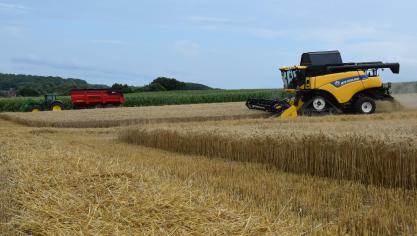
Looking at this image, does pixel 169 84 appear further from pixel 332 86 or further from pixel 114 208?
pixel 114 208

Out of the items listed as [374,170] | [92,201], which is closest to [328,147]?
[374,170]

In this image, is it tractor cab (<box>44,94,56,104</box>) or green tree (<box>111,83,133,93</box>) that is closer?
tractor cab (<box>44,94,56,104</box>)

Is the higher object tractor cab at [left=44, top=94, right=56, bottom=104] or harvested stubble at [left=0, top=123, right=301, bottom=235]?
tractor cab at [left=44, top=94, right=56, bottom=104]

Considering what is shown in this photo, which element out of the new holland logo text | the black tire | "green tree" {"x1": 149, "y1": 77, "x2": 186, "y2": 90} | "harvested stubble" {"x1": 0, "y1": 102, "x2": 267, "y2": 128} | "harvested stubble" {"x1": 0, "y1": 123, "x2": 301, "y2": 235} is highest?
"green tree" {"x1": 149, "y1": 77, "x2": 186, "y2": 90}

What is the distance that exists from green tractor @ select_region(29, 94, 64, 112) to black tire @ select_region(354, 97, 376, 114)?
22145 mm

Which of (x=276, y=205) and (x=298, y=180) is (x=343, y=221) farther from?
(x=298, y=180)

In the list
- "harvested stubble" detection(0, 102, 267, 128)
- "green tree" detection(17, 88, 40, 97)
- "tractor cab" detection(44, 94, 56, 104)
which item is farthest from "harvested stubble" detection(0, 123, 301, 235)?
"green tree" detection(17, 88, 40, 97)

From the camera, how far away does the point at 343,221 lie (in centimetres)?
519

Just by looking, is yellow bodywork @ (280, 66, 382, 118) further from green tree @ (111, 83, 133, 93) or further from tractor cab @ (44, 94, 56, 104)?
green tree @ (111, 83, 133, 93)

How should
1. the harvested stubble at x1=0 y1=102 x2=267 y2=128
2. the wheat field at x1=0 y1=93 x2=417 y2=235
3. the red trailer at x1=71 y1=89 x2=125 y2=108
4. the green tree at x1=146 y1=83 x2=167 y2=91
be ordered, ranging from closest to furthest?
the wheat field at x1=0 y1=93 x2=417 y2=235
the harvested stubble at x1=0 y1=102 x2=267 y2=128
the red trailer at x1=71 y1=89 x2=125 y2=108
the green tree at x1=146 y1=83 x2=167 y2=91

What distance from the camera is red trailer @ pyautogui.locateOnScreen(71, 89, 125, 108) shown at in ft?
117

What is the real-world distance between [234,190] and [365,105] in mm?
14742

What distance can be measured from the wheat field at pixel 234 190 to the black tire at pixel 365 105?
10.4 meters

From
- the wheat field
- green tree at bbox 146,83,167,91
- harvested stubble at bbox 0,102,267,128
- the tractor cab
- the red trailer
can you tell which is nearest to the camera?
the wheat field
